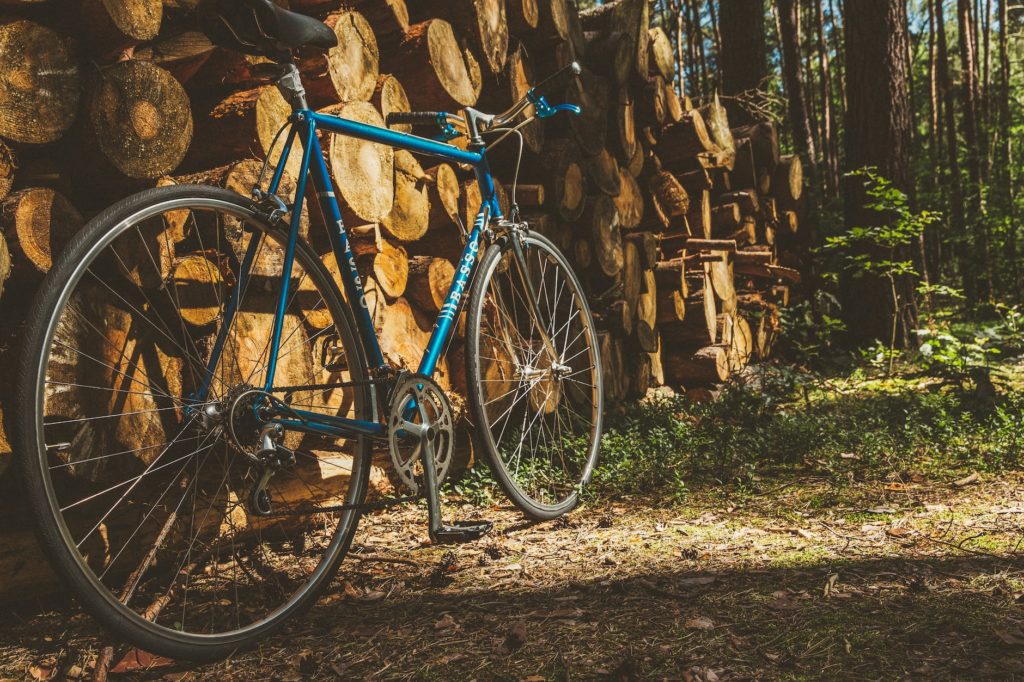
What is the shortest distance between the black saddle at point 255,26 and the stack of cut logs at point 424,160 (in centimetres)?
12

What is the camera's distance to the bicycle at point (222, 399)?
5.68 ft

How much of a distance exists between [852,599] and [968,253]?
11240mm

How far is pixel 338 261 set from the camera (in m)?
2.23

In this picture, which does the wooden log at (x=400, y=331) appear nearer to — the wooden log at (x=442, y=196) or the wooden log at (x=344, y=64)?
the wooden log at (x=442, y=196)

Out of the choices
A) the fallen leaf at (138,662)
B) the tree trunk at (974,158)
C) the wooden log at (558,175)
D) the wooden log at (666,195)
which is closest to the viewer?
the fallen leaf at (138,662)

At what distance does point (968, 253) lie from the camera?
36.9 ft

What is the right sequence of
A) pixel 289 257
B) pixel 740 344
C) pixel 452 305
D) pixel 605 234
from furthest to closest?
1. pixel 740 344
2. pixel 605 234
3. pixel 452 305
4. pixel 289 257

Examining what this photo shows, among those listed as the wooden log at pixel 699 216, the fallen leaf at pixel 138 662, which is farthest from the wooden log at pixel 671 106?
the fallen leaf at pixel 138 662

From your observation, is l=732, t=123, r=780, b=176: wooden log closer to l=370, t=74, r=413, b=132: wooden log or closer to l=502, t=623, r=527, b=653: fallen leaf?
l=370, t=74, r=413, b=132: wooden log

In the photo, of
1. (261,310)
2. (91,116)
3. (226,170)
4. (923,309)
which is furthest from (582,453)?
(923,309)

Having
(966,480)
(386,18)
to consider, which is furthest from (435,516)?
(966,480)

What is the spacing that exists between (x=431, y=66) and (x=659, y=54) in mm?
2645

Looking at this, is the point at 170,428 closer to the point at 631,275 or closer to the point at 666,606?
the point at 666,606

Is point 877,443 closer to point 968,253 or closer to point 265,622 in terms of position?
point 265,622
